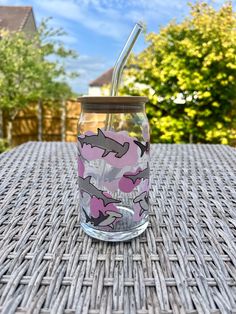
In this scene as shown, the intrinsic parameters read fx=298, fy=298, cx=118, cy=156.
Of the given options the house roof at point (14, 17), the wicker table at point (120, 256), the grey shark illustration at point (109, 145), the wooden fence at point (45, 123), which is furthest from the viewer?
the wooden fence at point (45, 123)

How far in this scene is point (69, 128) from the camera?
455 cm

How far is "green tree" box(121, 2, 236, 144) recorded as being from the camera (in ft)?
8.91

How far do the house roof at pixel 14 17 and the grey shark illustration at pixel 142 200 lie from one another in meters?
3.95

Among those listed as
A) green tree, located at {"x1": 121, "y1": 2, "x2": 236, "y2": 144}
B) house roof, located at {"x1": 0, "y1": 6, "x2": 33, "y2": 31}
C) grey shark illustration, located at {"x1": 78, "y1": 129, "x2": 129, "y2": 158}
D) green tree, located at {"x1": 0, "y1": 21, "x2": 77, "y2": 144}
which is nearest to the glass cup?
grey shark illustration, located at {"x1": 78, "y1": 129, "x2": 129, "y2": 158}

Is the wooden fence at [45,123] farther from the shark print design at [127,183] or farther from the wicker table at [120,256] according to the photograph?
the shark print design at [127,183]

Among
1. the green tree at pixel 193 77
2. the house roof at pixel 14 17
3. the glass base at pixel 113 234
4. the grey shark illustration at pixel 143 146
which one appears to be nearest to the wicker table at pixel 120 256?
the glass base at pixel 113 234

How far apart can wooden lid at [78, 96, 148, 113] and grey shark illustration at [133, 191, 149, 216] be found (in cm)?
13

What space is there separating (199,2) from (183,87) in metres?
0.80

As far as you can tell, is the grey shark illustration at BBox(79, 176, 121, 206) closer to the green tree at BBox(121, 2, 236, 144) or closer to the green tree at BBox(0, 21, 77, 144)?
the green tree at BBox(121, 2, 236, 144)

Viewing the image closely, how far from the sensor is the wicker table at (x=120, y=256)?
1.12ft

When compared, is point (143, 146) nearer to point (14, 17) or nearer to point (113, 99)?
point (113, 99)

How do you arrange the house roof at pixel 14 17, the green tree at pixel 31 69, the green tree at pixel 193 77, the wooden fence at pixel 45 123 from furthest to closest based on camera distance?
the wooden fence at pixel 45 123
the house roof at pixel 14 17
the green tree at pixel 31 69
the green tree at pixel 193 77

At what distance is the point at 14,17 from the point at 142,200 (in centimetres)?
423

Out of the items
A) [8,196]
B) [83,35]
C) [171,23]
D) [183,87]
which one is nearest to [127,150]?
[8,196]
